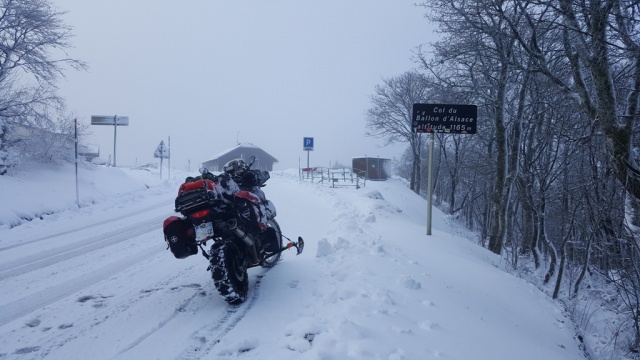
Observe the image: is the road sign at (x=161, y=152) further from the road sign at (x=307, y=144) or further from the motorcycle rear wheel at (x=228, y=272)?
the motorcycle rear wheel at (x=228, y=272)

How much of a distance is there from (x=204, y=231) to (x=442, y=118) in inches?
277

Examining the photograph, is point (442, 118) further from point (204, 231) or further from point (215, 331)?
point (215, 331)

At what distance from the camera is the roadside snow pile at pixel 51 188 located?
36.3 ft

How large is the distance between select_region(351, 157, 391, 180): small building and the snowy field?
26.9 meters

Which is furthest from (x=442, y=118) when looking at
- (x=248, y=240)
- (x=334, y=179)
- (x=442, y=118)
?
(x=334, y=179)

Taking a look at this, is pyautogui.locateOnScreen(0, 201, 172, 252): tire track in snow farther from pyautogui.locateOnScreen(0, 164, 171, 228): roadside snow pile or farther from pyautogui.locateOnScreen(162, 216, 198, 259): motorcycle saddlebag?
pyautogui.locateOnScreen(162, 216, 198, 259): motorcycle saddlebag

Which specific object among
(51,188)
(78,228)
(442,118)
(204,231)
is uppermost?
(442,118)

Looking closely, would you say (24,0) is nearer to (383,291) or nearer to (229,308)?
(229,308)

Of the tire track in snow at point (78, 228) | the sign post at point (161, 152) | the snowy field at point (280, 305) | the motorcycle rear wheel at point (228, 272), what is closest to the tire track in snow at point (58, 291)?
the snowy field at point (280, 305)

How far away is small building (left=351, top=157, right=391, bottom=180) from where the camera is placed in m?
35.7

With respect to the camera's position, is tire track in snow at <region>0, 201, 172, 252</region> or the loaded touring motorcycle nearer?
the loaded touring motorcycle

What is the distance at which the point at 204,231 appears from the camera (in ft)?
13.6

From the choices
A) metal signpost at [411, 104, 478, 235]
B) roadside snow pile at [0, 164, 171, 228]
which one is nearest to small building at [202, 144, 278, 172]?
roadside snow pile at [0, 164, 171, 228]

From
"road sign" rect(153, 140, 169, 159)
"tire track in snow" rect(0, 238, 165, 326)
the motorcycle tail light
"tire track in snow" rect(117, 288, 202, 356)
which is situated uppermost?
"road sign" rect(153, 140, 169, 159)
